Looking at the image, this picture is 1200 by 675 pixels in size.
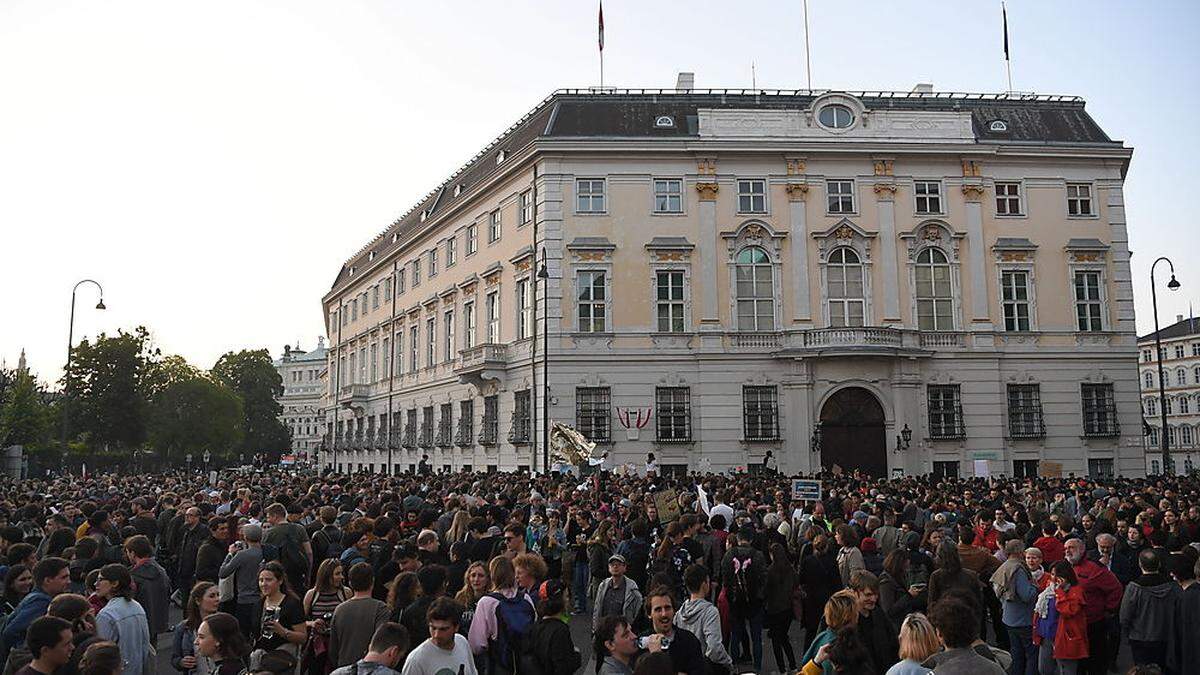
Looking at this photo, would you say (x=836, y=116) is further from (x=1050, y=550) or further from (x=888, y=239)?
(x=1050, y=550)

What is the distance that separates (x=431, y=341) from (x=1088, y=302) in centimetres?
3388

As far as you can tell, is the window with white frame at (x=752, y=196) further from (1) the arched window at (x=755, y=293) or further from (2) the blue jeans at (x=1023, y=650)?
(2) the blue jeans at (x=1023, y=650)

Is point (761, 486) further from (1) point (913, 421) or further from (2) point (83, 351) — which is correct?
(2) point (83, 351)

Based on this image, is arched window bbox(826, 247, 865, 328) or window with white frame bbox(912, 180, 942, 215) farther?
window with white frame bbox(912, 180, 942, 215)

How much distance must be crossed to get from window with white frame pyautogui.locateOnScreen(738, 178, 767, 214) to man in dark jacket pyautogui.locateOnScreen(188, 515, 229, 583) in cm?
3225

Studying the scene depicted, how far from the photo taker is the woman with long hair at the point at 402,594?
7.94 m

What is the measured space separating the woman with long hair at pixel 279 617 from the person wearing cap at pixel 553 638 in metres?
1.98

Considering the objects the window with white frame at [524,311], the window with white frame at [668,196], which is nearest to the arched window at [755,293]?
the window with white frame at [668,196]

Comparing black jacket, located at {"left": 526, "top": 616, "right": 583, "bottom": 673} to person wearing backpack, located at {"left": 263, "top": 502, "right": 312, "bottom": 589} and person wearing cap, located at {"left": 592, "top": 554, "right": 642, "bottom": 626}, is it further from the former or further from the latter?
person wearing backpack, located at {"left": 263, "top": 502, "right": 312, "bottom": 589}

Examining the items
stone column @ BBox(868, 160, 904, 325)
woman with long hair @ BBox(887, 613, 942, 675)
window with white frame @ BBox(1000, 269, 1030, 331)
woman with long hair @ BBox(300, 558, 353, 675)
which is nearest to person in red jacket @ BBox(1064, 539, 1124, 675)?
woman with long hair @ BBox(887, 613, 942, 675)

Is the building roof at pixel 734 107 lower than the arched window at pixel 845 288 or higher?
higher

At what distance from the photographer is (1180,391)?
106500 millimetres

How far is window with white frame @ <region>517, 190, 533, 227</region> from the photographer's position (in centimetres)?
4241

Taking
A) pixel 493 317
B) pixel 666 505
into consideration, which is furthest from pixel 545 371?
pixel 666 505
